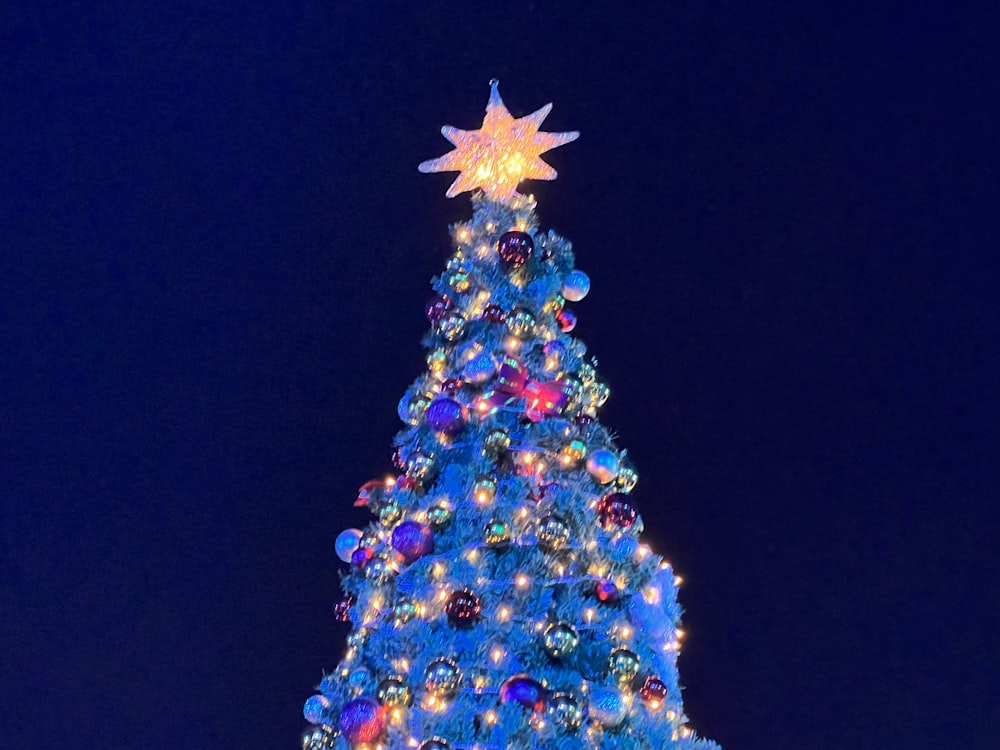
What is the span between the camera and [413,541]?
64.1 inches

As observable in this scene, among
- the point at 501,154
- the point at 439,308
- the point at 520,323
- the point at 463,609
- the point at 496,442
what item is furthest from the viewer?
the point at 501,154

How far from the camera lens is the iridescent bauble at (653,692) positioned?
1.56 metres

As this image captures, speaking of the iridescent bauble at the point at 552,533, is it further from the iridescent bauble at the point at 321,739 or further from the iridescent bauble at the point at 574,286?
the iridescent bauble at the point at 574,286

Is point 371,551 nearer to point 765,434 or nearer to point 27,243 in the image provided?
point 765,434

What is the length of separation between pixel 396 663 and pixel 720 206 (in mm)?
2416

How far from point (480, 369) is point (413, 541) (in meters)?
0.41

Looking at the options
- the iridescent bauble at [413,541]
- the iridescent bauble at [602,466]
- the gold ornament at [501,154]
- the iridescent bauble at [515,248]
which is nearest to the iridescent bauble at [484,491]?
the iridescent bauble at [413,541]

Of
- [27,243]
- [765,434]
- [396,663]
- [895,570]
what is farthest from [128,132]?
[895,570]

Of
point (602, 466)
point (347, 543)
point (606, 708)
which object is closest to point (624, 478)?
point (602, 466)

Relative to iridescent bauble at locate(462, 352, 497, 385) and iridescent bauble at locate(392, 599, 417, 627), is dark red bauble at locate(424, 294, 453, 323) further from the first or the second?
iridescent bauble at locate(392, 599, 417, 627)

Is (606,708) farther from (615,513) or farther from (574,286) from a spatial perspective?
(574,286)

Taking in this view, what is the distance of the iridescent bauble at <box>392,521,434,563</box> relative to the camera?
1629 millimetres

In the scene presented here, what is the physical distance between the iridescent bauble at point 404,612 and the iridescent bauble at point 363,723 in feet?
0.58

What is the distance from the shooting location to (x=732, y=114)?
3209 millimetres
